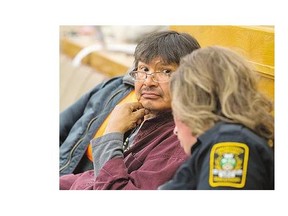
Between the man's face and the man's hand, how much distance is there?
51mm

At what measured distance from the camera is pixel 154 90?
1745 millimetres

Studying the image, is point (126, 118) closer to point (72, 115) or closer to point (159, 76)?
point (159, 76)

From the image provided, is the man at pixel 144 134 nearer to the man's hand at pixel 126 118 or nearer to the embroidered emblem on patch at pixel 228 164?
the man's hand at pixel 126 118

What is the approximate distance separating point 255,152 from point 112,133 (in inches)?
16.4

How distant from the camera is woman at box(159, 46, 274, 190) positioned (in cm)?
152

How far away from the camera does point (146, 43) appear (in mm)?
1769

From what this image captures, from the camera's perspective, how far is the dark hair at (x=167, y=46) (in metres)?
1.73

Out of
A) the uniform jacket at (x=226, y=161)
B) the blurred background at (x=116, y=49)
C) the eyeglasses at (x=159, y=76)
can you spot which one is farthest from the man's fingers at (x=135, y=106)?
the uniform jacket at (x=226, y=161)

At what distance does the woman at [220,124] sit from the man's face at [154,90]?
0.16m

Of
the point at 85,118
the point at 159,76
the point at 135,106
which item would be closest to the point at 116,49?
the point at 85,118

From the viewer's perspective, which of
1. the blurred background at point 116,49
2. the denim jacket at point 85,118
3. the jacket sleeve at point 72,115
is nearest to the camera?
the blurred background at point 116,49
